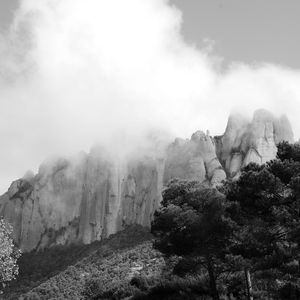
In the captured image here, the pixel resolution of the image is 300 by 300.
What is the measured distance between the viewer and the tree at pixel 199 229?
1716 inches

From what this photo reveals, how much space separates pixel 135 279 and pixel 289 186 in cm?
3354

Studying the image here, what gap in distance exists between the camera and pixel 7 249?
127 feet

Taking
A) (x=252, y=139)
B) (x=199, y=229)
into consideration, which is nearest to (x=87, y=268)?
(x=252, y=139)

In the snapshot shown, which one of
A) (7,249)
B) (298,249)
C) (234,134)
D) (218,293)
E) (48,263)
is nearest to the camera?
(298,249)

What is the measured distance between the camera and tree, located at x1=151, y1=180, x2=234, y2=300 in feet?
143

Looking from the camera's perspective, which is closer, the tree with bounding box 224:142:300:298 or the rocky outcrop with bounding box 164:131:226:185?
the tree with bounding box 224:142:300:298

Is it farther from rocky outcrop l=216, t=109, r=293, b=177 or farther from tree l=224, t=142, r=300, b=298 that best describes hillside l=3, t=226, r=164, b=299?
tree l=224, t=142, r=300, b=298

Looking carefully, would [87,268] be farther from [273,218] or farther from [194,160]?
[273,218]

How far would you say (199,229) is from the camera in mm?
44062

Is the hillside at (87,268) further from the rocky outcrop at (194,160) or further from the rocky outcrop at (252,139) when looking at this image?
the rocky outcrop at (252,139)

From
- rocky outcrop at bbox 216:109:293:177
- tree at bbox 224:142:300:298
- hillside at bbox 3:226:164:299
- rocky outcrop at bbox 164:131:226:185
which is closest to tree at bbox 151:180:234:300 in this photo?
tree at bbox 224:142:300:298

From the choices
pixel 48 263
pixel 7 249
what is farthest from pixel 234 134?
pixel 7 249

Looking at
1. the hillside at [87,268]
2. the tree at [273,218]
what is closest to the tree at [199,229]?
the tree at [273,218]

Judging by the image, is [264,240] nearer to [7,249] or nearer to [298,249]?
[298,249]
